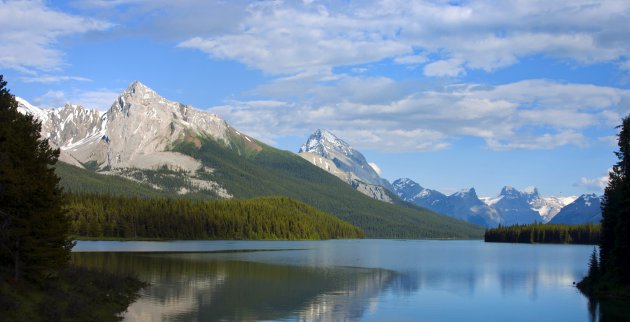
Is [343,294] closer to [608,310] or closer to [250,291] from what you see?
[250,291]

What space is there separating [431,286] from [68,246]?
49.6 m

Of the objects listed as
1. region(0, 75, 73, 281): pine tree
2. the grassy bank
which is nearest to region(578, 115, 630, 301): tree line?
the grassy bank

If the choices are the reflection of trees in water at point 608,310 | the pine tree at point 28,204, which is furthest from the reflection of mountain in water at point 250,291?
the reflection of trees in water at point 608,310

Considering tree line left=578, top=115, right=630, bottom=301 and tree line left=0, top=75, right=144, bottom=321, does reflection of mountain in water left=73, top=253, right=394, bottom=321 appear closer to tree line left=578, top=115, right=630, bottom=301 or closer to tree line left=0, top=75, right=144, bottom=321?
tree line left=0, top=75, right=144, bottom=321

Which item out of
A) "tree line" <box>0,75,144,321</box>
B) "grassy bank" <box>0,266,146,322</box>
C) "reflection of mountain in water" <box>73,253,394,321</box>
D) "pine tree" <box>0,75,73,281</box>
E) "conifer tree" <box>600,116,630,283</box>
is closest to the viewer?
"grassy bank" <box>0,266,146,322</box>

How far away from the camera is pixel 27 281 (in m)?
49.1

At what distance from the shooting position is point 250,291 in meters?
72.4

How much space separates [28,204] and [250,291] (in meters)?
30.5

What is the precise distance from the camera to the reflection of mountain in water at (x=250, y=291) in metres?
56.3

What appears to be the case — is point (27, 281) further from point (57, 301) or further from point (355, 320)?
point (355, 320)

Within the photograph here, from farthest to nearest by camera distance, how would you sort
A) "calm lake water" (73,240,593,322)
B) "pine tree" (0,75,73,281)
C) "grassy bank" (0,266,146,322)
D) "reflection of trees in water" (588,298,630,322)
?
"reflection of trees in water" (588,298,630,322)
"calm lake water" (73,240,593,322)
"pine tree" (0,75,73,281)
"grassy bank" (0,266,146,322)

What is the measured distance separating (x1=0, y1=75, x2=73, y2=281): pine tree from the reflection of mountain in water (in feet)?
27.4

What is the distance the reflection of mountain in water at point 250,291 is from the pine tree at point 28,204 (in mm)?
8345

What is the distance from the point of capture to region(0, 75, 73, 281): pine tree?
4594 centimetres
